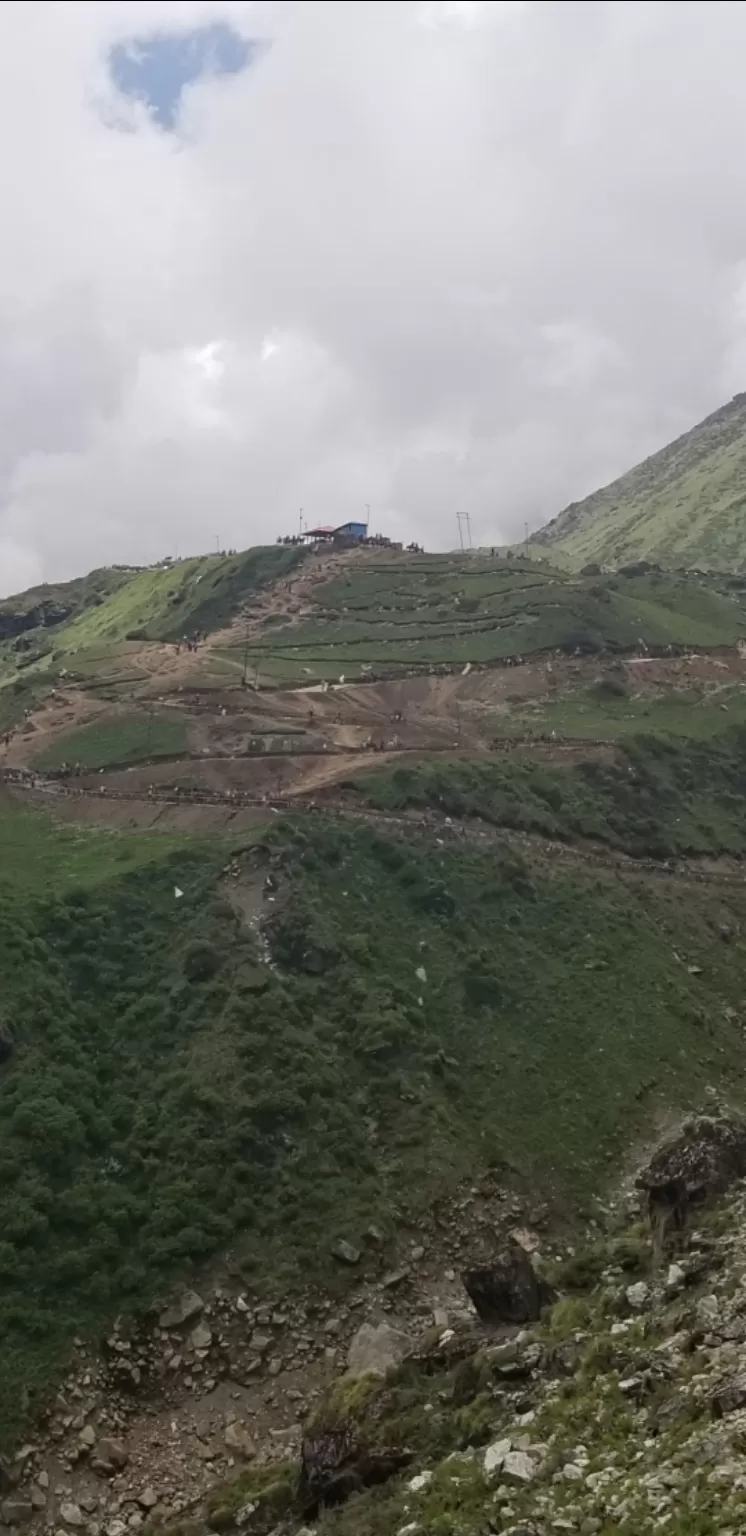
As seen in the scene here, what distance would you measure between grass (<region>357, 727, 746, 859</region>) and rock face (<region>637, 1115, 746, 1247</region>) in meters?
30.8

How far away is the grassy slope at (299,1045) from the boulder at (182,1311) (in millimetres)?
863

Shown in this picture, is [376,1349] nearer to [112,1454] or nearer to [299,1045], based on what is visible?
[112,1454]

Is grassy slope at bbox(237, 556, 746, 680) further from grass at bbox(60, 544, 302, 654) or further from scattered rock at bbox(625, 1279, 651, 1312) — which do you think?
scattered rock at bbox(625, 1279, 651, 1312)

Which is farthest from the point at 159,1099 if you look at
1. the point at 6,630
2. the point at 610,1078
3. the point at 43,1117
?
the point at 6,630

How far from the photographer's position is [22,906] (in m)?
40.4

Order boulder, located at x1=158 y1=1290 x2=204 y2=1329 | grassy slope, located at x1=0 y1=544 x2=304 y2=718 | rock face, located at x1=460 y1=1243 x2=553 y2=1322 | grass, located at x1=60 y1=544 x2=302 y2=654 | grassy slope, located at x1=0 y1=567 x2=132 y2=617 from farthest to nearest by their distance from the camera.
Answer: grassy slope, located at x1=0 y1=567 x2=132 y2=617, grass, located at x1=60 y1=544 x2=302 y2=654, grassy slope, located at x1=0 y1=544 x2=304 y2=718, boulder, located at x1=158 y1=1290 x2=204 y2=1329, rock face, located at x1=460 y1=1243 x2=553 y2=1322

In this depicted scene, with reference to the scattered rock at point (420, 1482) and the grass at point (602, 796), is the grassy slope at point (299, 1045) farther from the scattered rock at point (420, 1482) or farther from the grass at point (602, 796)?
the scattered rock at point (420, 1482)

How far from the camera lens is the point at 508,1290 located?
23391 millimetres

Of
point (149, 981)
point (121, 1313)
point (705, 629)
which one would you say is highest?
point (705, 629)

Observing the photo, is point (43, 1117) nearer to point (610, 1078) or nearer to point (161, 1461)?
point (161, 1461)

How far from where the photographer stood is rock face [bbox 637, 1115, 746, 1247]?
74.9 feet

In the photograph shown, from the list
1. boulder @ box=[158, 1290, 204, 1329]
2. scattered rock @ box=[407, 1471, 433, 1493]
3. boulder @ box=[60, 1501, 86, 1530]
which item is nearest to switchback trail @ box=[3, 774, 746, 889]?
boulder @ box=[158, 1290, 204, 1329]

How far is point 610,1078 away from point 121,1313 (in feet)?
64.1

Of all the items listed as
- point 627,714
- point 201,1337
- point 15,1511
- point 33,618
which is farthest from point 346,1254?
point 33,618
